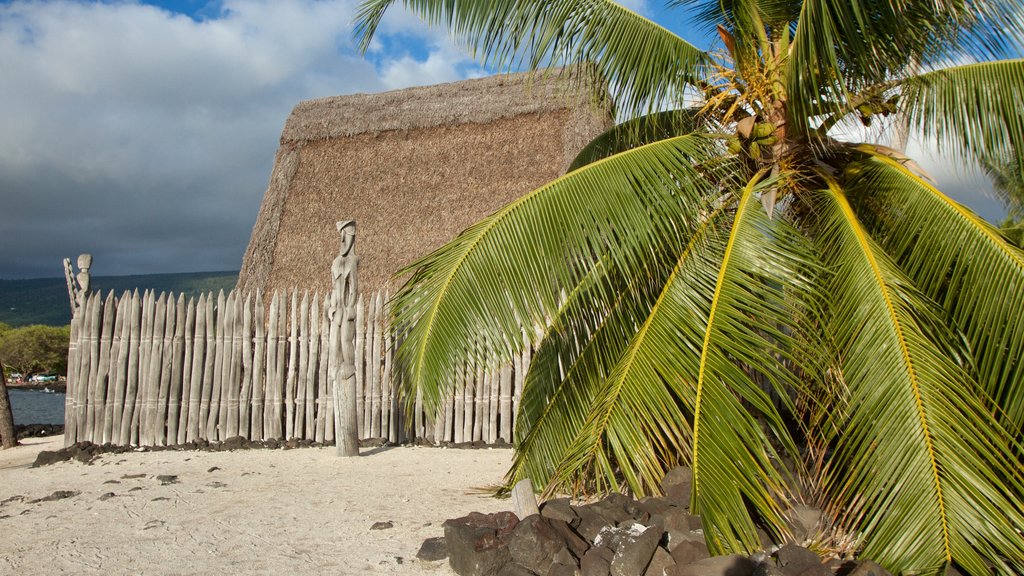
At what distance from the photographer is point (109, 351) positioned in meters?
7.36

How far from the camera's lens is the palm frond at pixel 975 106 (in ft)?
13.4

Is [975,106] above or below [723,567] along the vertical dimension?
above

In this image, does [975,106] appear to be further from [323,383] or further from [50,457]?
[50,457]

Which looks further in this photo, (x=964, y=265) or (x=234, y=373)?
(x=234, y=373)

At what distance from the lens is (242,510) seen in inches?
190

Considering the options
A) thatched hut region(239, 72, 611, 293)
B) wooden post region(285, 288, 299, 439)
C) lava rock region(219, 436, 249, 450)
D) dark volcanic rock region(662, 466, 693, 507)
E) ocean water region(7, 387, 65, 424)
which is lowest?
ocean water region(7, 387, 65, 424)

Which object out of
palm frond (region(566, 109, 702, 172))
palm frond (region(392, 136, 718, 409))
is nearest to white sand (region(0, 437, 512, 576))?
palm frond (region(392, 136, 718, 409))

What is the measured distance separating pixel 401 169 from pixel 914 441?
971 centimetres

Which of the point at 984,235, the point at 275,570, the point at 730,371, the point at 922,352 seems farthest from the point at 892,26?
the point at 275,570

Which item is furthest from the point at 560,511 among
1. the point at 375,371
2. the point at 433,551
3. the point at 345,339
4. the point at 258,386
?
the point at 258,386

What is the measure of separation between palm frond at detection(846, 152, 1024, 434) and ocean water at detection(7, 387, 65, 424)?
12109 millimetres

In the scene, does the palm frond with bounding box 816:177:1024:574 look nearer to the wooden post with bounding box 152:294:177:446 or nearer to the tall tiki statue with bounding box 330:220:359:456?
the tall tiki statue with bounding box 330:220:359:456

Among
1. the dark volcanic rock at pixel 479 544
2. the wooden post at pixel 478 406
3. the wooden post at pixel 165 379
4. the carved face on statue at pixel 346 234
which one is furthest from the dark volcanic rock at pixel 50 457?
the dark volcanic rock at pixel 479 544

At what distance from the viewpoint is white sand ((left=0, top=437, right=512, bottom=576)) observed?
12.5 ft
